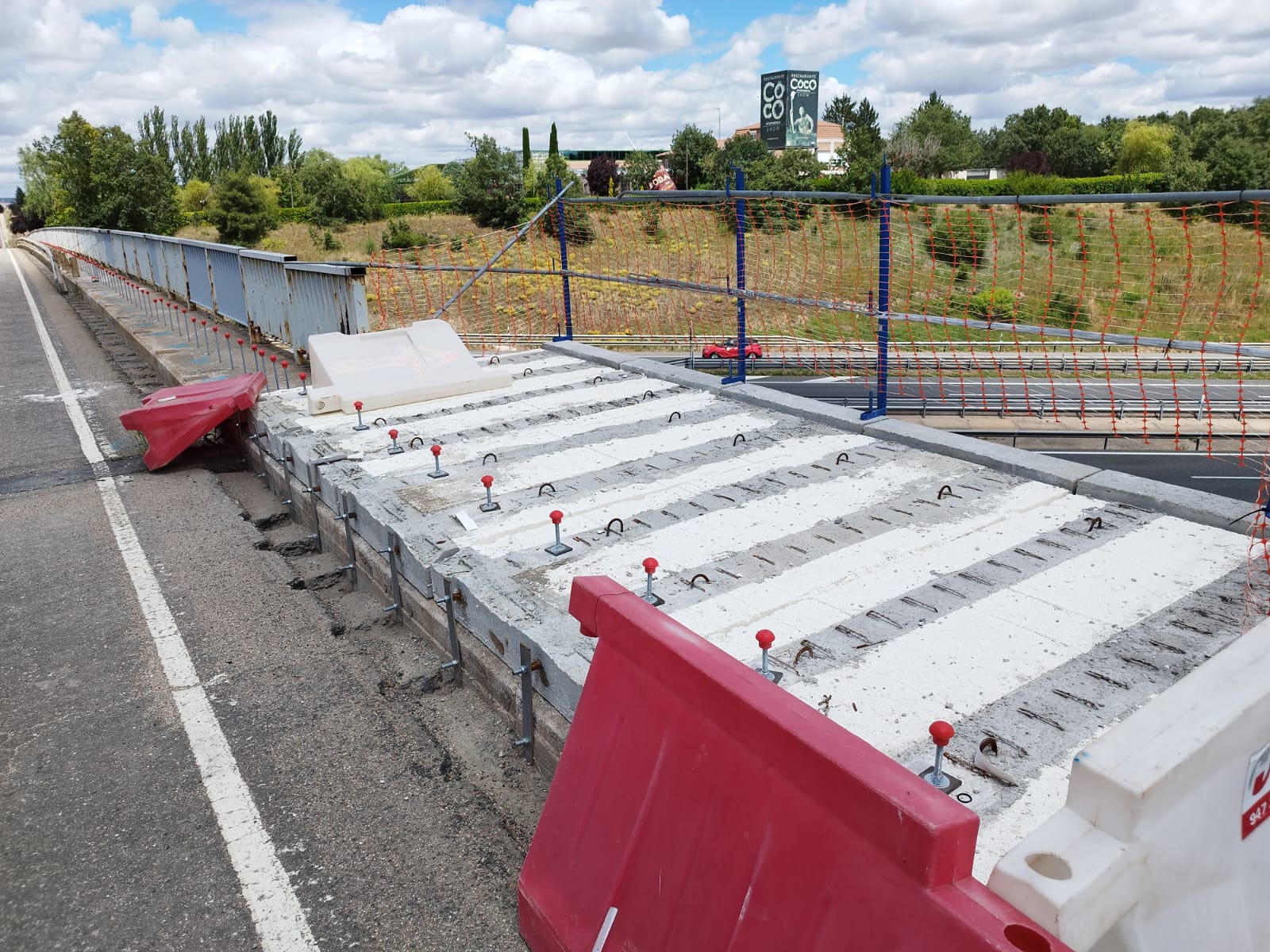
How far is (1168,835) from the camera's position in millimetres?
2074

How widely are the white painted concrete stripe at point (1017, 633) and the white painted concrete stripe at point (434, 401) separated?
6153 millimetres

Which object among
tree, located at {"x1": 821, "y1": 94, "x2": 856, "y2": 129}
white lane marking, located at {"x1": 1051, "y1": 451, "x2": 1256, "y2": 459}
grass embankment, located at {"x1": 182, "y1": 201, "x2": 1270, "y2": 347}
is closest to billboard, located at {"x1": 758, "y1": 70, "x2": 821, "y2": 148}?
tree, located at {"x1": 821, "y1": 94, "x2": 856, "y2": 129}

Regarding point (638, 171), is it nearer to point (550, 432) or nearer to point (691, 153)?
point (691, 153)

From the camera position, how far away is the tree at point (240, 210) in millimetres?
61688

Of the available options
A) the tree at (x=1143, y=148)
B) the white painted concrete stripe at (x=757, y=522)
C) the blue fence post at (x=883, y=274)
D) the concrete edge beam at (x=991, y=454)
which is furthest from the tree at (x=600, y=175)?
the white painted concrete stripe at (x=757, y=522)

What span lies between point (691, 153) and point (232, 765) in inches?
3051

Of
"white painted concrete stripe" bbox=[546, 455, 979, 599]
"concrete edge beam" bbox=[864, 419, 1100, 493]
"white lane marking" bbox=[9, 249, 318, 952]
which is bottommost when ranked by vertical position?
"white lane marking" bbox=[9, 249, 318, 952]

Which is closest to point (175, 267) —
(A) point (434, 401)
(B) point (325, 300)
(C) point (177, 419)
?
(B) point (325, 300)

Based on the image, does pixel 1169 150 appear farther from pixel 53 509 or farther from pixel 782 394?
pixel 53 509

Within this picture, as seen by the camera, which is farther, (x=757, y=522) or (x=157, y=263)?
(x=157, y=263)

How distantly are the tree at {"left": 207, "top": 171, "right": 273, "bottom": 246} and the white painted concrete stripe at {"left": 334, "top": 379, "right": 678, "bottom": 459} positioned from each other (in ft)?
195

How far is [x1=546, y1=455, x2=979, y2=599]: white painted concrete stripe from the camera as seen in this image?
545 centimetres

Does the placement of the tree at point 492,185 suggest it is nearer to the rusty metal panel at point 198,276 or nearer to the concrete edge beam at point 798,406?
the rusty metal panel at point 198,276

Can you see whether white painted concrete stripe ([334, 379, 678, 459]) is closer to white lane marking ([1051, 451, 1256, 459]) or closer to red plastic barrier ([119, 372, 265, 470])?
red plastic barrier ([119, 372, 265, 470])
